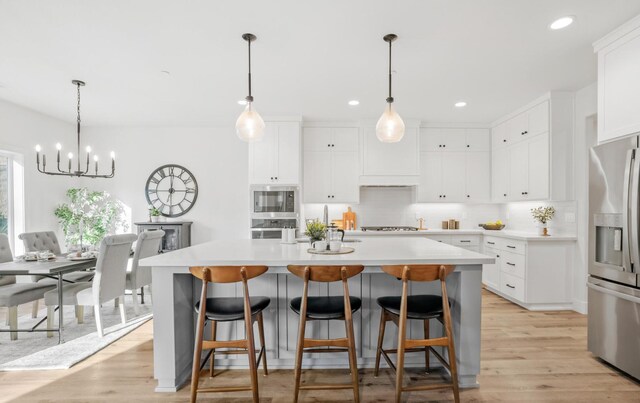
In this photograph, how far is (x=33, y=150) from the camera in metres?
4.73

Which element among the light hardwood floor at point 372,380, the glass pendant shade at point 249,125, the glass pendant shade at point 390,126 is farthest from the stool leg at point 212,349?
the glass pendant shade at point 390,126

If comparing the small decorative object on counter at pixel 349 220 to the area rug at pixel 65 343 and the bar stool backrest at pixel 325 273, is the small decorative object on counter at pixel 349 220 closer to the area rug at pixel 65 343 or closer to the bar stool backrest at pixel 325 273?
the area rug at pixel 65 343

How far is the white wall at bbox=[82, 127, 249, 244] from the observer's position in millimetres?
5598

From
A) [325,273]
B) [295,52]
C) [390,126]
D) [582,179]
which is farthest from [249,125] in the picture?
[582,179]

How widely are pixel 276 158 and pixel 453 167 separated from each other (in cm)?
292

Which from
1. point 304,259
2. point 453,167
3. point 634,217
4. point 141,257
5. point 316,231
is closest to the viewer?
point 304,259

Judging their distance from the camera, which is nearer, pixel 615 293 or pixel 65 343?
pixel 615 293

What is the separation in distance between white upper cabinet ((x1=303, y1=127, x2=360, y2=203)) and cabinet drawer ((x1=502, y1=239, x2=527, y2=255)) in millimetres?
2188

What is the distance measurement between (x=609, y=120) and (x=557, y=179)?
149cm

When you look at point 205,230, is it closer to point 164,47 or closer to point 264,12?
point 164,47

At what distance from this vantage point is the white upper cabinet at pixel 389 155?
17.4 ft

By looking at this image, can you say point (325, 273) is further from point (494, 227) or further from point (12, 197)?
point (12, 197)

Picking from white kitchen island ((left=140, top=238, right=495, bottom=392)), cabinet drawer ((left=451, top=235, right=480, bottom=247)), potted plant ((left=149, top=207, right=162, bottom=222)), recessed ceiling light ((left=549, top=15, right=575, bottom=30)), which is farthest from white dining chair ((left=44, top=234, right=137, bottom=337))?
cabinet drawer ((left=451, top=235, right=480, bottom=247))

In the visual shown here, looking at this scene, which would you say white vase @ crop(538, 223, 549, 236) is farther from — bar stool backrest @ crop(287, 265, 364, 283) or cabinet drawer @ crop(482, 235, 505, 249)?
bar stool backrest @ crop(287, 265, 364, 283)
